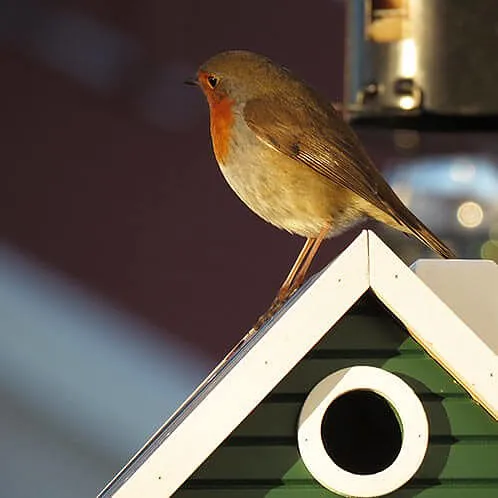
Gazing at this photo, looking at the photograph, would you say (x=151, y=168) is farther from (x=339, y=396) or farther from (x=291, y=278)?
(x=339, y=396)

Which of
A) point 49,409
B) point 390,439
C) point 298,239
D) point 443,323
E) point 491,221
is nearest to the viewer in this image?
point 443,323

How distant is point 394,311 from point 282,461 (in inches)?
12.0

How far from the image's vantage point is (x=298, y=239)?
6.19 m

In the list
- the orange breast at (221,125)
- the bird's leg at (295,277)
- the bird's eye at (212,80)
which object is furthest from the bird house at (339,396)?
the bird's eye at (212,80)

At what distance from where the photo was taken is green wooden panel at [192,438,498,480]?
2.47m

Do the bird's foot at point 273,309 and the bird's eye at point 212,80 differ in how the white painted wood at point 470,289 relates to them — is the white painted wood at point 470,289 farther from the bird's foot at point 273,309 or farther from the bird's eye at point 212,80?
the bird's eye at point 212,80

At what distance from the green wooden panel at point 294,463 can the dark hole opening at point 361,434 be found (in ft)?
1.21

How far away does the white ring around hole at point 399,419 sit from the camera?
242 cm

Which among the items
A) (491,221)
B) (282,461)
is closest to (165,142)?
(491,221)

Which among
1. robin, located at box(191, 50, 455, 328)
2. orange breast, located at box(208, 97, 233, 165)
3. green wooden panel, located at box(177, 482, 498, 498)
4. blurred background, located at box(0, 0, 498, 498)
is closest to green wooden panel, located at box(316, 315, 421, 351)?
green wooden panel, located at box(177, 482, 498, 498)

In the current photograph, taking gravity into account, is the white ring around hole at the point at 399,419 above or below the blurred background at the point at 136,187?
below

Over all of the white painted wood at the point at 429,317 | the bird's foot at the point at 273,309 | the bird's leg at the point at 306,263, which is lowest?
the white painted wood at the point at 429,317

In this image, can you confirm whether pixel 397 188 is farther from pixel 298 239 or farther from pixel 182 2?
pixel 182 2

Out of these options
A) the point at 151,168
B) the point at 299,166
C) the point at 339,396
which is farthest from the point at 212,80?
the point at 151,168
